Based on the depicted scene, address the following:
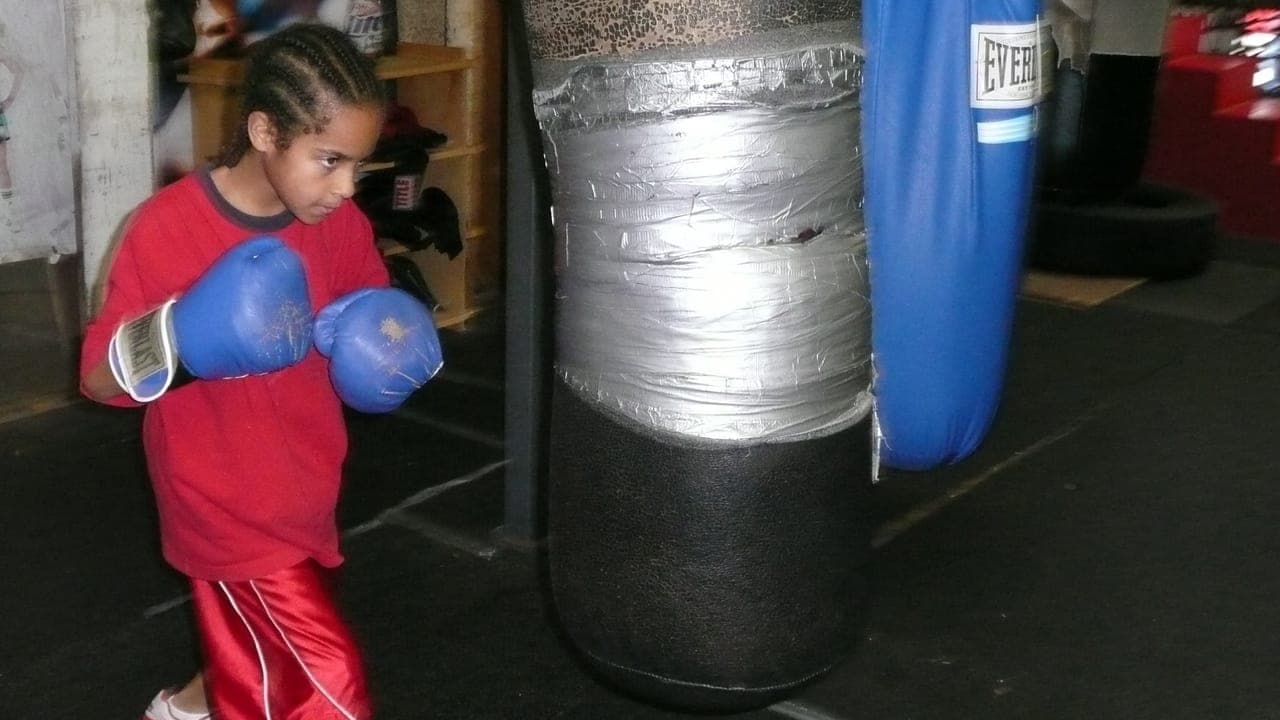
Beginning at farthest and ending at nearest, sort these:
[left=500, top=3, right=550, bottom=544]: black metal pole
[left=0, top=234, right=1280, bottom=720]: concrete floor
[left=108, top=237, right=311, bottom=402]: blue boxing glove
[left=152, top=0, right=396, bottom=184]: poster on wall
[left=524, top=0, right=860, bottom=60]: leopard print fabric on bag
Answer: [left=152, top=0, right=396, bottom=184]: poster on wall, [left=500, top=3, right=550, bottom=544]: black metal pole, [left=0, top=234, right=1280, bottom=720]: concrete floor, [left=108, top=237, right=311, bottom=402]: blue boxing glove, [left=524, top=0, right=860, bottom=60]: leopard print fabric on bag

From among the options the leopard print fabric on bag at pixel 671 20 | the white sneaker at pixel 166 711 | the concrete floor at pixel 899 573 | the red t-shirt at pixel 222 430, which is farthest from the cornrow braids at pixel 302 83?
the concrete floor at pixel 899 573

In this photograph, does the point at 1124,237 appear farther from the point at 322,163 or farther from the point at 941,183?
the point at 322,163

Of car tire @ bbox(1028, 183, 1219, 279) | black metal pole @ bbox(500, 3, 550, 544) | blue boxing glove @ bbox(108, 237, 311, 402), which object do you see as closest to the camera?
blue boxing glove @ bbox(108, 237, 311, 402)

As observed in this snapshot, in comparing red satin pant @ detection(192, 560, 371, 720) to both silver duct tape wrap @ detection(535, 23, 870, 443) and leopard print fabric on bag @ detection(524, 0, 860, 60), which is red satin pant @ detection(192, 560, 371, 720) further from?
leopard print fabric on bag @ detection(524, 0, 860, 60)

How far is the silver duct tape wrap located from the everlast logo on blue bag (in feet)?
2.04

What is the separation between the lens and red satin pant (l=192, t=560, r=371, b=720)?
5.84ft

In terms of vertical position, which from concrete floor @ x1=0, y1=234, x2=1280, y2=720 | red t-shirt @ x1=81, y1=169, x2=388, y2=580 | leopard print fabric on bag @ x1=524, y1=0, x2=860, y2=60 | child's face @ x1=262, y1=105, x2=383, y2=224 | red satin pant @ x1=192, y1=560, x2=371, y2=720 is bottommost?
concrete floor @ x1=0, y1=234, x2=1280, y2=720

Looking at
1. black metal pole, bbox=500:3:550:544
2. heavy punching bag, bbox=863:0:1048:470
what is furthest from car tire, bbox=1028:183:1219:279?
heavy punching bag, bbox=863:0:1048:470

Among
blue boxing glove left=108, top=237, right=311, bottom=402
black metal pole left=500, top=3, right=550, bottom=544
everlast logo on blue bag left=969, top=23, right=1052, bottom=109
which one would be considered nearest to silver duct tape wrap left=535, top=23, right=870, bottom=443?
blue boxing glove left=108, top=237, right=311, bottom=402

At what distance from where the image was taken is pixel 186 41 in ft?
12.6

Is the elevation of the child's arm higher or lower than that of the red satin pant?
higher

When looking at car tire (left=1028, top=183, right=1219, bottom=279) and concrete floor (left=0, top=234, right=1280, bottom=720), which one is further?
car tire (left=1028, top=183, right=1219, bottom=279)

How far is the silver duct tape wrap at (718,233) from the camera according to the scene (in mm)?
1427

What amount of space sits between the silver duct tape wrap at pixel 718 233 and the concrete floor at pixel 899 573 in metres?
0.99
